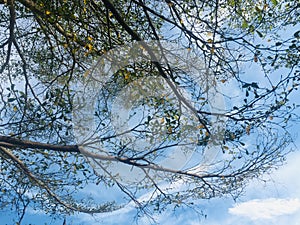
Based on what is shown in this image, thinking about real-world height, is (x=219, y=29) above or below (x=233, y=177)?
above

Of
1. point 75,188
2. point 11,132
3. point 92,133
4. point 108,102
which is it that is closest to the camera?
point 108,102

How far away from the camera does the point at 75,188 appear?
12.4 ft

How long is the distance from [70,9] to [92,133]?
1188mm

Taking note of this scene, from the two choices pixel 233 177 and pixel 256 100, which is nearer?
pixel 256 100

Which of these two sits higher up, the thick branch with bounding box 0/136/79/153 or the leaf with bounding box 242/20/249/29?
the leaf with bounding box 242/20/249/29

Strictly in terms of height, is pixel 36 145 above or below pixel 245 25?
below

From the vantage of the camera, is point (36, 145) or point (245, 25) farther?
point (36, 145)

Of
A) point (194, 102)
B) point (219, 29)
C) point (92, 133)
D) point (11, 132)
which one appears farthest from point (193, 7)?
point (11, 132)

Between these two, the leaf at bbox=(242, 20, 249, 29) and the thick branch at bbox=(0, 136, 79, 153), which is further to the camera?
the thick branch at bbox=(0, 136, 79, 153)

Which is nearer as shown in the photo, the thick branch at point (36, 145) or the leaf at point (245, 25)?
the leaf at point (245, 25)

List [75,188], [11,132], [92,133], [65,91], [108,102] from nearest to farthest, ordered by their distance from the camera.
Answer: [108,102]
[92,133]
[65,91]
[11,132]
[75,188]

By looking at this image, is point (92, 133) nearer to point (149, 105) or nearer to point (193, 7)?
point (149, 105)

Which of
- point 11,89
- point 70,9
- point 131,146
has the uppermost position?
point 70,9

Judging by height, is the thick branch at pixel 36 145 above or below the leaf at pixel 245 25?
below
